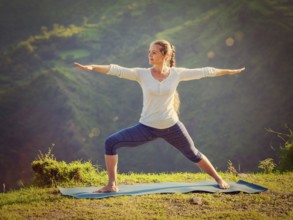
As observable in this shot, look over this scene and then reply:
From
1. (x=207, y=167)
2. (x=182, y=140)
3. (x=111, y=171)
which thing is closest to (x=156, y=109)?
(x=182, y=140)

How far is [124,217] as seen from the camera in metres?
4.61

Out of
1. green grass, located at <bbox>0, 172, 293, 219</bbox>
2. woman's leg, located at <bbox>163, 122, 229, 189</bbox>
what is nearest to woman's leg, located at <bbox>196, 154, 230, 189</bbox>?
woman's leg, located at <bbox>163, 122, 229, 189</bbox>

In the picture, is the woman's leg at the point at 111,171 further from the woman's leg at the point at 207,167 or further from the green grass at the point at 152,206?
the woman's leg at the point at 207,167

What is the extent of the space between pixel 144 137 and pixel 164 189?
917mm

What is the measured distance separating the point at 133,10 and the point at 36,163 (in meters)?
48.7

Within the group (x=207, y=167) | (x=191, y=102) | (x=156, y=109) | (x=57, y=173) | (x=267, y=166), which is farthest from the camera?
(x=191, y=102)

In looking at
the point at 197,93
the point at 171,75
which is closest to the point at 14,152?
the point at 197,93

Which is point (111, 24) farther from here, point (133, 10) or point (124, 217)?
point (124, 217)

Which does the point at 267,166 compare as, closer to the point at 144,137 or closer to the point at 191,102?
the point at 144,137

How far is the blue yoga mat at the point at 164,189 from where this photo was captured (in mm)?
5715

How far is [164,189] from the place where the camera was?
6.05 metres

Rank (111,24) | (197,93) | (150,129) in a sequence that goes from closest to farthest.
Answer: (150,129) < (197,93) < (111,24)

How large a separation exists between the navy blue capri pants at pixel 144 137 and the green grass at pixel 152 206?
643 mm

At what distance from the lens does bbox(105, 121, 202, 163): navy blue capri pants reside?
5.57 m
